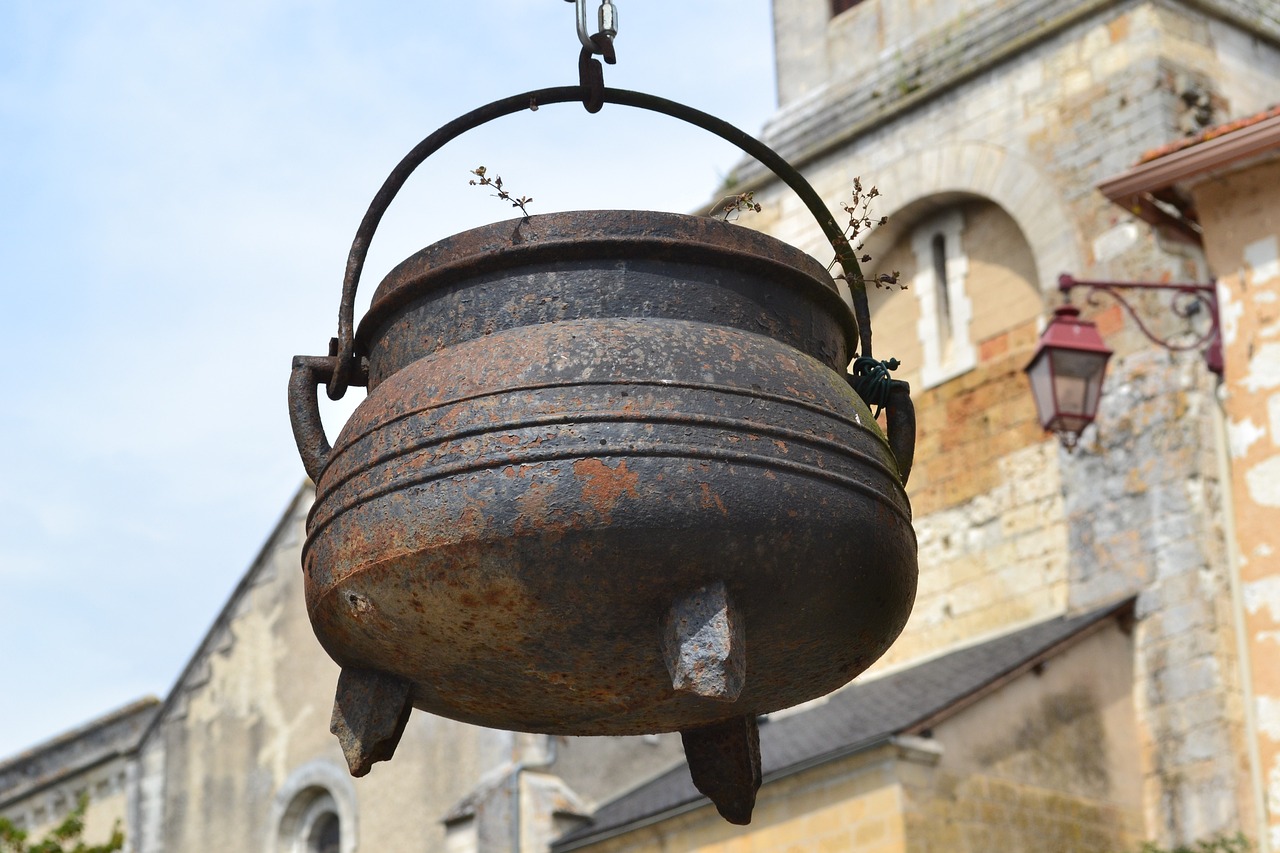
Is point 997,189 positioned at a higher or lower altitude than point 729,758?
higher

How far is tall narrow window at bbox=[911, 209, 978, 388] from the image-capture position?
14.0 m

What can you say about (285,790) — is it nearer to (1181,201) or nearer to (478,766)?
(478,766)

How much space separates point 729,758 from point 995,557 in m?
10.1

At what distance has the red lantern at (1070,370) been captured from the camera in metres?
9.95

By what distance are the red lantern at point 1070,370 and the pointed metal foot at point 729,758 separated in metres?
6.95

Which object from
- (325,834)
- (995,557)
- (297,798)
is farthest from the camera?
(297,798)

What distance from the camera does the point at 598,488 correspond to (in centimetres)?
264

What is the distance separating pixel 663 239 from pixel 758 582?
541mm

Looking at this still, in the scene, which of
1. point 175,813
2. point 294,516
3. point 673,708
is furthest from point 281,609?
point 673,708

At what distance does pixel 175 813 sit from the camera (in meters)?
16.4

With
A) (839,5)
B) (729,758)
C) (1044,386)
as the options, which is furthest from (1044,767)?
(729,758)

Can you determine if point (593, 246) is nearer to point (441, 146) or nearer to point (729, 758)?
point (441, 146)

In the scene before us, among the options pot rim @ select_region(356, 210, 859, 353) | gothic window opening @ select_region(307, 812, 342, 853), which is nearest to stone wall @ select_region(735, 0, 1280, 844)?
gothic window opening @ select_region(307, 812, 342, 853)

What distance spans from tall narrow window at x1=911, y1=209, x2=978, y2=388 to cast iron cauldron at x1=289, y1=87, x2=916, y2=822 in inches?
433
